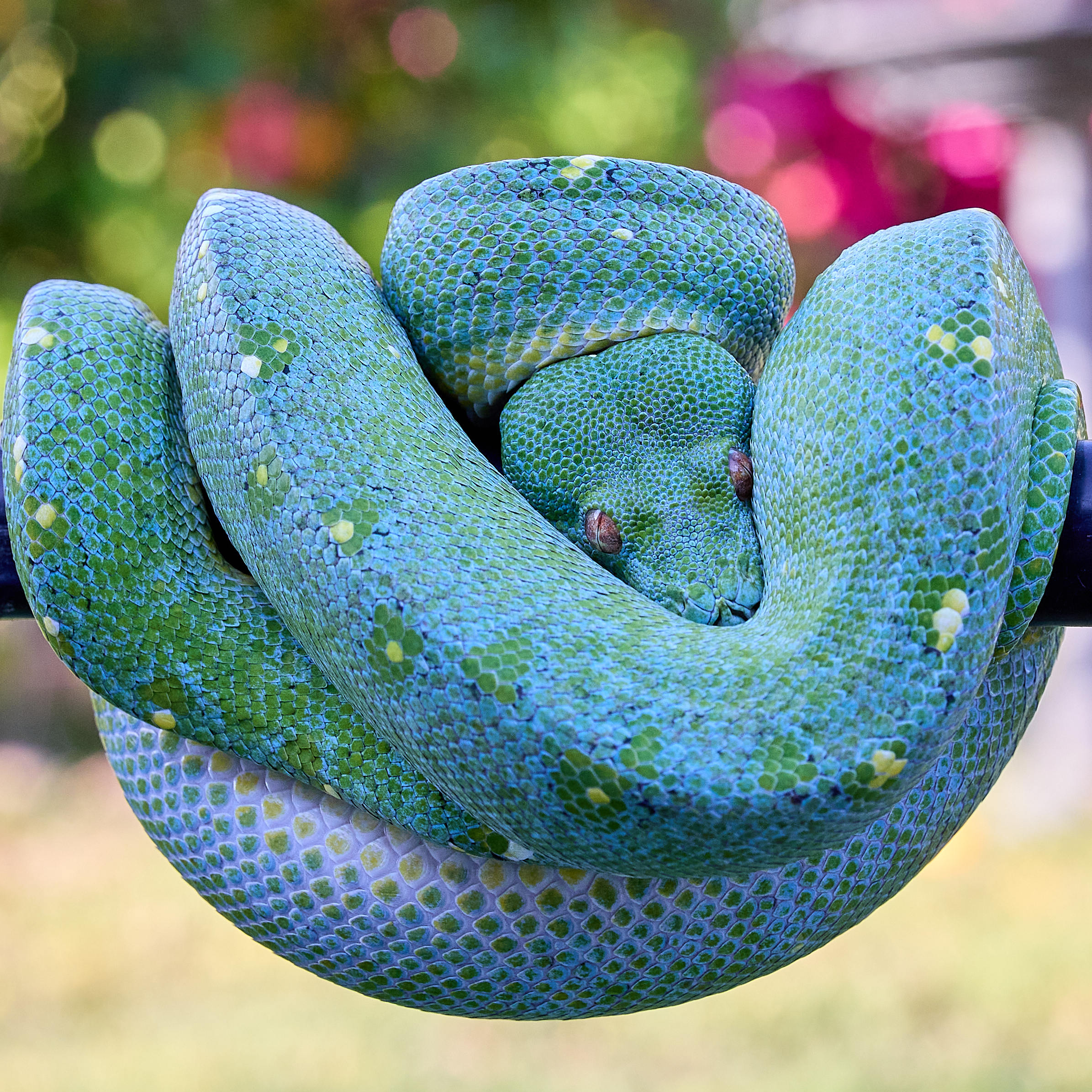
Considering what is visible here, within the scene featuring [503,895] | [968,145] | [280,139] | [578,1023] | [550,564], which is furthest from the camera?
[968,145]

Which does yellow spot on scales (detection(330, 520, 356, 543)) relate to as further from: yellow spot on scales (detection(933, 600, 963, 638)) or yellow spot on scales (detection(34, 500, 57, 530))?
yellow spot on scales (detection(933, 600, 963, 638))

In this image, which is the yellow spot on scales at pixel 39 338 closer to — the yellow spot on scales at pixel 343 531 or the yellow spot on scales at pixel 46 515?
the yellow spot on scales at pixel 46 515

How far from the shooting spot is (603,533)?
2.81 feet

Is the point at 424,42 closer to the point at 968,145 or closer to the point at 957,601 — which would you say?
the point at 968,145

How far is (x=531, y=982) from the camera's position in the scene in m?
0.90

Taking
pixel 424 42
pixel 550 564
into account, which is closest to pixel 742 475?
pixel 550 564

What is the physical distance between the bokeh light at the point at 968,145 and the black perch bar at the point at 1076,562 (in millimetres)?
3587

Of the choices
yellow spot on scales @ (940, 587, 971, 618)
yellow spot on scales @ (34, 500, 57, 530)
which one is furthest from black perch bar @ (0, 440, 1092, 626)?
yellow spot on scales @ (34, 500, 57, 530)

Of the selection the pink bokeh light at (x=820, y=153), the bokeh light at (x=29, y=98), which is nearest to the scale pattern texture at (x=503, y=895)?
the pink bokeh light at (x=820, y=153)

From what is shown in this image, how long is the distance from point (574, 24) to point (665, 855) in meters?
3.43

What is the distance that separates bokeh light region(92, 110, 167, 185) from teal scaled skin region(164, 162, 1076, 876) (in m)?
3.23

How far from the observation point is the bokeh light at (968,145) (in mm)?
4016

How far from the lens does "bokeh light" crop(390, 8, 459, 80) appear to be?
359 centimetres

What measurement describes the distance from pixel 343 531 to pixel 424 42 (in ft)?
10.8
